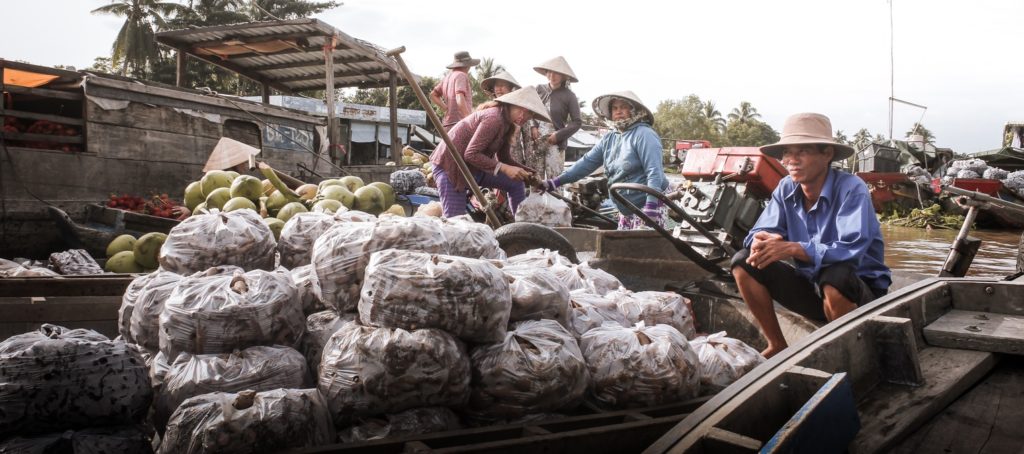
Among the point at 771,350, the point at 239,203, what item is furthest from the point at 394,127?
the point at 771,350

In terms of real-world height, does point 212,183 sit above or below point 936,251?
above

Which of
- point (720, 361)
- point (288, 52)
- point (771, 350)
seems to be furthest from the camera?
point (288, 52)

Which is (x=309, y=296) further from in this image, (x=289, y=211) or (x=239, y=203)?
(x=239, y=203)

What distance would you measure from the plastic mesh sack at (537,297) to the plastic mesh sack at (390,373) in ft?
1.42

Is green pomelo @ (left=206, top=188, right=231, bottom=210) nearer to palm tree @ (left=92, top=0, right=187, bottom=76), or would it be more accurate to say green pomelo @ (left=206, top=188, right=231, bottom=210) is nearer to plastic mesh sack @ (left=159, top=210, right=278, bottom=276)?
plastic mesh sack @ (left=159, top=210, right=278, bottom=276)

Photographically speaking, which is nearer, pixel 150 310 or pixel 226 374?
pixel 226 374

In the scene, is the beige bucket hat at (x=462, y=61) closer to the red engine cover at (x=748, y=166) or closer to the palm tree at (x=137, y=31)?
the red engine cover at (x=748, y=166)

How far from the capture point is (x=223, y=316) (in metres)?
2.02

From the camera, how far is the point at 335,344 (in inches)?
77.9

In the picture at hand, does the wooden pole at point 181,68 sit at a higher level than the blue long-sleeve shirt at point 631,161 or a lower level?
higher

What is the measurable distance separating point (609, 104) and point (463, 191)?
5.24ft

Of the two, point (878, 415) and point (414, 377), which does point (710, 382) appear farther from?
point (414, 377)

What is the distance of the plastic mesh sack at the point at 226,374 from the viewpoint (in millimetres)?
1884

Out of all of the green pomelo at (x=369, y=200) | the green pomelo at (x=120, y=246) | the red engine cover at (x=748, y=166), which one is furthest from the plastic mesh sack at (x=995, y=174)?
the green pomelo at (x=120, y=246)
